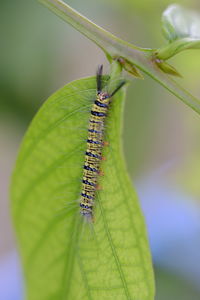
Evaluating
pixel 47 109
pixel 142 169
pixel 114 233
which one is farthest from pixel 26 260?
pixel 142 169

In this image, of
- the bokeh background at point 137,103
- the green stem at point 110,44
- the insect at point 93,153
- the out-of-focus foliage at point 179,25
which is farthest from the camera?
the bokeh background at point 137,103

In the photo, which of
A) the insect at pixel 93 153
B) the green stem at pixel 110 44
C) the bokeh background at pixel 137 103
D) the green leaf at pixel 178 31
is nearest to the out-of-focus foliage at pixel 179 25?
the green leaf at pixel 178 31

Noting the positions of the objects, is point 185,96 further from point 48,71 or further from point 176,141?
point 176,141

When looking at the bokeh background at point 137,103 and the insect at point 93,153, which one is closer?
the insect at point 93,153

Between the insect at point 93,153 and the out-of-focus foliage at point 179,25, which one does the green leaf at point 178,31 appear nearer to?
the out-of-focus foliage at point 179,25

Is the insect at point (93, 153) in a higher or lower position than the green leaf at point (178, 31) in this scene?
lower

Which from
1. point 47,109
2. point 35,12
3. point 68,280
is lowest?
point 68,280

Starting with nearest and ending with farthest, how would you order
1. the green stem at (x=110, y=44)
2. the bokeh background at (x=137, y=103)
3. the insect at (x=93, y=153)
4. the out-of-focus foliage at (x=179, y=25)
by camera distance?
the green stem at (x=110, y=44) → the out-of-focus foliage at (x=179, y=25) → the insect at (x=93, y=153) → the bokeh background at (x=137, y=103)
